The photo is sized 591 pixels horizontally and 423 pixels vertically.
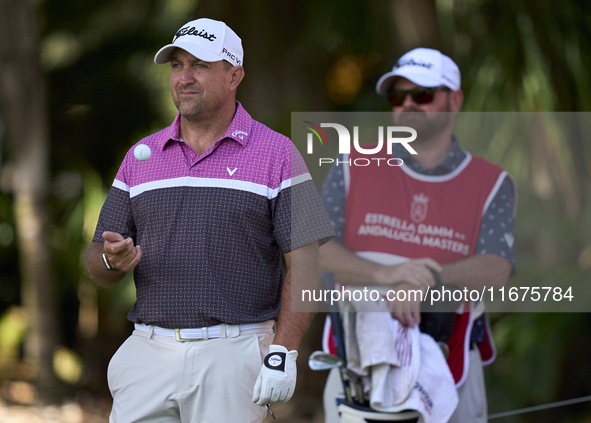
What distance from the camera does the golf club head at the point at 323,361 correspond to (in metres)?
3.19

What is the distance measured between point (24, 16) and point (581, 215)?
4560mm

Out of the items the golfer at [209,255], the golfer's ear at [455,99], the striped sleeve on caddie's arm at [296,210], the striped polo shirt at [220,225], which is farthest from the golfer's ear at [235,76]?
the golfer's ear at [455,99]

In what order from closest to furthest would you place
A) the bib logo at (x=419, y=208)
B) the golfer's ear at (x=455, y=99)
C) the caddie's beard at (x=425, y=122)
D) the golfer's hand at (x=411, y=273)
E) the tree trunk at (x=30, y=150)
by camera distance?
1. the golfer's hand at (x=411, y=273)
2. the bib logo at (x=419, y=208)
3. the caddie's beard at (x=425, y=122)
4. the golfer's ear at (x=455, y=99)
5. the tree trunk at (x=30, y=150)

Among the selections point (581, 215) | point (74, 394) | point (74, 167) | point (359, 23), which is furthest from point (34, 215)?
point (581, 215)

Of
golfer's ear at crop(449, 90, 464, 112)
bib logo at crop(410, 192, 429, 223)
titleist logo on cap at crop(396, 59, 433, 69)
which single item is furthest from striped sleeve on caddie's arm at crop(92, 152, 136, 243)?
golfer's ear at crop(449, 90, 464, 112)

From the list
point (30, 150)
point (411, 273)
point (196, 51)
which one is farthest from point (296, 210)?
point (30, 150)

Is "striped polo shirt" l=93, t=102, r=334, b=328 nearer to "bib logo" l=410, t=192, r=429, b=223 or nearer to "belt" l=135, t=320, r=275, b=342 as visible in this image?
"belt" l=135, t=320, r=275, b=342

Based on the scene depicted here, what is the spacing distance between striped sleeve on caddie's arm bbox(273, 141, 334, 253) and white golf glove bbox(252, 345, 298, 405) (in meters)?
0.34

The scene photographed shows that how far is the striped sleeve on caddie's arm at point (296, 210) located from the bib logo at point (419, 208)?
940 millimetres

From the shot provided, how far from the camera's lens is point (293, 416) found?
20.1 feet

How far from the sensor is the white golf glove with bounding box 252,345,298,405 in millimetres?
2236

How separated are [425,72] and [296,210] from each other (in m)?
1.38

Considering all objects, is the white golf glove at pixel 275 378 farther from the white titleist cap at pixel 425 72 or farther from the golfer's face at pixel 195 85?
the white titleist cap at pixel 425 72

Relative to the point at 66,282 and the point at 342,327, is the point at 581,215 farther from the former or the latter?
the point at 66,282
